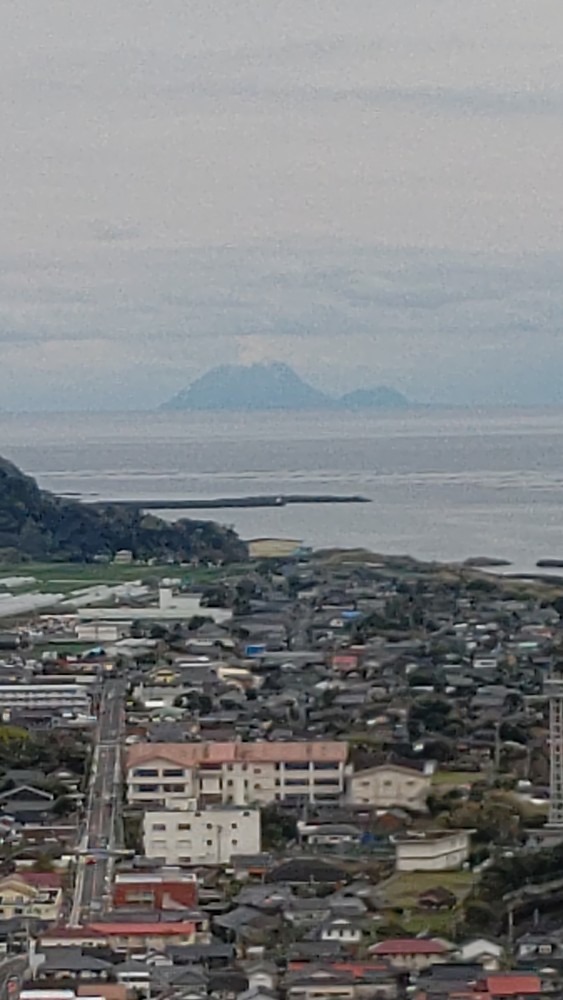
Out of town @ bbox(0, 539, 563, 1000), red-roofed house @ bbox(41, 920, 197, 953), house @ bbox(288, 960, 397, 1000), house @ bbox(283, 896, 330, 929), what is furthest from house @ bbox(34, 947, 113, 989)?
house @ bbox(283, 896, 330, 929)

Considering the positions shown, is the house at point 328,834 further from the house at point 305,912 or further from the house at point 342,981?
the house at point 342,981

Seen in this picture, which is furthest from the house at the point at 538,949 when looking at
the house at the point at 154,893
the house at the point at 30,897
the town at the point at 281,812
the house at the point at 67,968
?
the house at the point at 30,897

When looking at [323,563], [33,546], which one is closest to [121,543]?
[33,546]

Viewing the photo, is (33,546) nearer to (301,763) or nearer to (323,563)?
(323,563)

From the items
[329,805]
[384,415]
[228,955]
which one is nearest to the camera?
[228,955]

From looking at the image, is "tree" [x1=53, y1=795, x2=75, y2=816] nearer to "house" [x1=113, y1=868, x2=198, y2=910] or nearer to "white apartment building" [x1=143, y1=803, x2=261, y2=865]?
"white apartment building" [x1=143, y1=803, x2=261, y2=865]

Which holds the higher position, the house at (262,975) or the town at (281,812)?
the town at (281,812)
